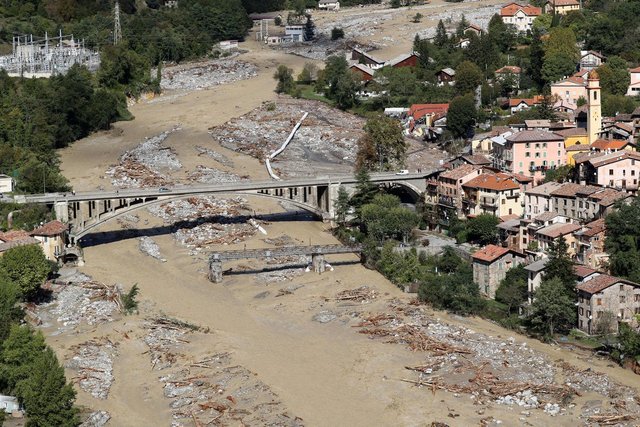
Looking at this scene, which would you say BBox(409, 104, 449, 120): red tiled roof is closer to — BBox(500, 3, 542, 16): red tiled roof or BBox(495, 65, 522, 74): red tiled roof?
BBox(495, 65, 522, 74): red tiled roof

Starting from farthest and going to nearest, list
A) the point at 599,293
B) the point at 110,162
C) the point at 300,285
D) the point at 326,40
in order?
the point at 326,40
the point at 110,162
the point at 300,285
the point at 599,293

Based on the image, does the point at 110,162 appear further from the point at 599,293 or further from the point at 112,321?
the point at 599,293

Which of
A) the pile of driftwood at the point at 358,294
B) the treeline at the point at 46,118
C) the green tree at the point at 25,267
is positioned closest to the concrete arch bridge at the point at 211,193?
the treeline at the point at 46,118

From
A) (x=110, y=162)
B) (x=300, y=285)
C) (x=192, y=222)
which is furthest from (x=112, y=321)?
(x=110, y=162)

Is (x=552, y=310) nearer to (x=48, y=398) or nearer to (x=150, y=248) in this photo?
(x=48, y=398)

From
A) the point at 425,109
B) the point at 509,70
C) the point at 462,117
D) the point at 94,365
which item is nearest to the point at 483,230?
the point at 94,365
